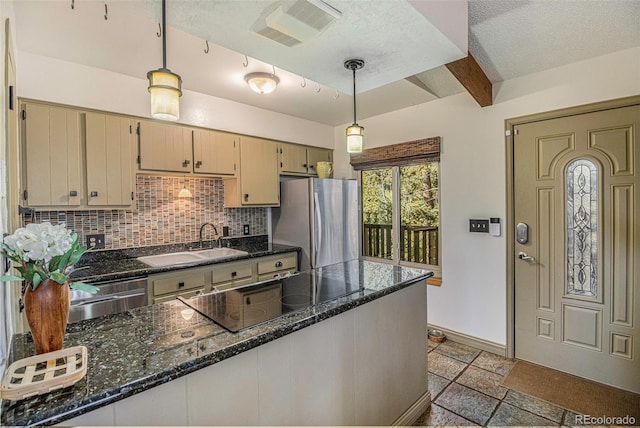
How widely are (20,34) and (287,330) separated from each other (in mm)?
2469

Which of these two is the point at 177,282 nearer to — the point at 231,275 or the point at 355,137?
the point at 231,275

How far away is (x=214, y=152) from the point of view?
314 centimetres

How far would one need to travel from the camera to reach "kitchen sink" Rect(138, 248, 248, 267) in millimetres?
2758

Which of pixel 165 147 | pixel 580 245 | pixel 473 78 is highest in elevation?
pixel 473 78

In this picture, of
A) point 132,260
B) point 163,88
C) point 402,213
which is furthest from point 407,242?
point 163,88

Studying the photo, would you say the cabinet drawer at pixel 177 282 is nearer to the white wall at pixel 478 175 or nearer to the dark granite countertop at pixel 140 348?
Answer: the dark granite countertop at pixel 140 348

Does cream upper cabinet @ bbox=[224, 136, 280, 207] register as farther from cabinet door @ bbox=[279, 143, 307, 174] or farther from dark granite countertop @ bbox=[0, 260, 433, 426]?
dark granite countertop @ bbox=[0, 260, 433, 426]

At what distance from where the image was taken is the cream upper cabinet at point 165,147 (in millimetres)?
2715

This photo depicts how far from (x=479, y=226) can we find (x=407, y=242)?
0.86 m

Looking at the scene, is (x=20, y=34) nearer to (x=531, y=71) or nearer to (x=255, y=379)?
(x=255, y=379)

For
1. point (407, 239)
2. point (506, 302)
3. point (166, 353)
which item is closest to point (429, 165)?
point (407, 239)

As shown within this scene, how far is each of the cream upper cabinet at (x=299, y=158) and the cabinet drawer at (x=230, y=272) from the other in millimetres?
1257

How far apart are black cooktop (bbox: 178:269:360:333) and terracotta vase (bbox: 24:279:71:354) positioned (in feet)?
1.65

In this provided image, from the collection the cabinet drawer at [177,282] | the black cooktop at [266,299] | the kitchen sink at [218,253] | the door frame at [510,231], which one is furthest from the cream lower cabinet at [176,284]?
the door frame at [510,231]
